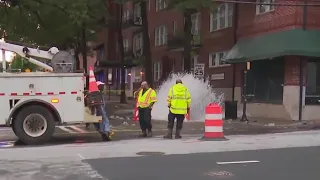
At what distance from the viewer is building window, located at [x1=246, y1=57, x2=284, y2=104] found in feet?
73.7

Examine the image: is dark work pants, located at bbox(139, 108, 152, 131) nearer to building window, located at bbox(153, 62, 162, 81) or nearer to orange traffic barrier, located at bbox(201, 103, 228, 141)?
orange traffic barrier, located at bbox(201, 103, 228, 141)

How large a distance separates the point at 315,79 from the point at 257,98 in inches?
133

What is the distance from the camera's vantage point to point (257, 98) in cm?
2391

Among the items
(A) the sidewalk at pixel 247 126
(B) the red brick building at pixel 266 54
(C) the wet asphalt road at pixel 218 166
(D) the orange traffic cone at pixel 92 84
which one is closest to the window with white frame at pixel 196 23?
(B) the red brick building at pixel 266 54

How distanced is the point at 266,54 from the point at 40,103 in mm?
12205

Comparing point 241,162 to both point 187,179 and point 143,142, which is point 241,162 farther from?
point 143,142

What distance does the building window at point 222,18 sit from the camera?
2798 centimetres

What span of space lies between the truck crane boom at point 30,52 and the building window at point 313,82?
12.0 metres

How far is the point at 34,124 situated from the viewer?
12570 millimetres

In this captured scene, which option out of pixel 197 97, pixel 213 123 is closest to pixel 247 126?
pixel 197 97

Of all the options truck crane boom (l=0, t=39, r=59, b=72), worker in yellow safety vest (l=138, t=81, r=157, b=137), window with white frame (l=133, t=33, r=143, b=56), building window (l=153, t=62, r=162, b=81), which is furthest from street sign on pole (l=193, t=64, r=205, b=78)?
window with white frame (l=133, t=33, r=143, b=56)

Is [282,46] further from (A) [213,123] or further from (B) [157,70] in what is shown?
(B) [157,70]

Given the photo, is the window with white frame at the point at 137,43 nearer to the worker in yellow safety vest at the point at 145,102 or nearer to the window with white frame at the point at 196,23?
the window with white frame at the point at 196,23

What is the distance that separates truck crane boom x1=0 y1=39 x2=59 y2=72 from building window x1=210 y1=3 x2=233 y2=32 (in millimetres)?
14231
